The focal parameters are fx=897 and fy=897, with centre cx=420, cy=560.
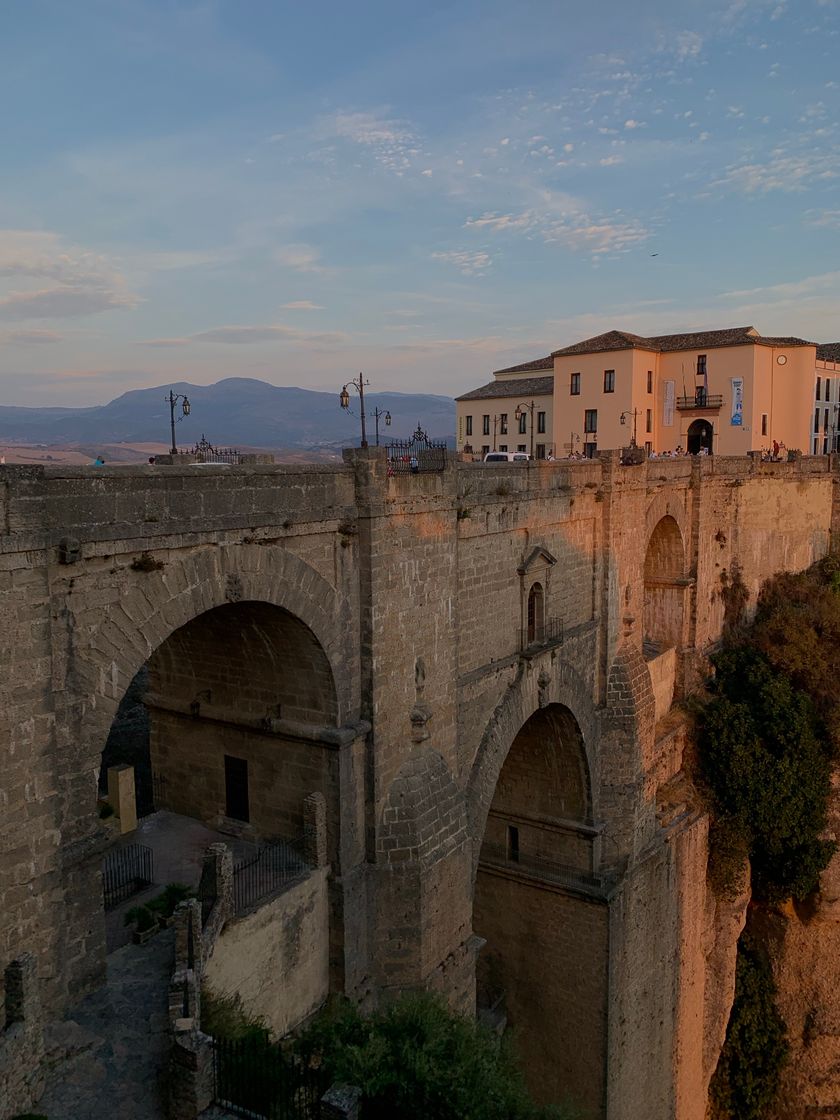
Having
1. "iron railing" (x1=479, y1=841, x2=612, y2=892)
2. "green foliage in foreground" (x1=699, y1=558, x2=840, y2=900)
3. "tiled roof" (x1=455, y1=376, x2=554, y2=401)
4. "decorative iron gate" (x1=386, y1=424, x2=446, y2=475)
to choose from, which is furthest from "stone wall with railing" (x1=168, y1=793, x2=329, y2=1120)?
"tiled roof" (x1=455, y1=376, x2=554, y2=401)

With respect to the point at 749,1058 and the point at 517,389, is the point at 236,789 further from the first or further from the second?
the point at 517,389

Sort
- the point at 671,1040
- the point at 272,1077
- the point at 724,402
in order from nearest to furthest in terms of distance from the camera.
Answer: the point at 272,1077, the point at 671,1040, the point at 724,402

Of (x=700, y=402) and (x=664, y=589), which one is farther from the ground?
(x=700, y=402)

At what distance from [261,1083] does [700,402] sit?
39224mm

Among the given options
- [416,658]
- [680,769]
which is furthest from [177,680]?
[680,769]

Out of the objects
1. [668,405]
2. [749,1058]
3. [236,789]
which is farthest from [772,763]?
[668,405]

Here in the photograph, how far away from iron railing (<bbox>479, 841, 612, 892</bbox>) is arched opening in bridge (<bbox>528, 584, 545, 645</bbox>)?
236 inches

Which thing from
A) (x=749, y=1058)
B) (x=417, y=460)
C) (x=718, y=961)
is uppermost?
(x=417, y=460)

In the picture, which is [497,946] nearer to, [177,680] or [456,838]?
[456,838]

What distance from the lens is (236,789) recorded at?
522 inches

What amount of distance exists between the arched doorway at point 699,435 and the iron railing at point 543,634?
90.9ft

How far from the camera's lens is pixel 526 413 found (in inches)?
1908

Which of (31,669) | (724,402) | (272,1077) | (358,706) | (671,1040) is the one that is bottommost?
(671,1040)

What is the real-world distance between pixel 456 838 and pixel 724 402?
1315 inches
